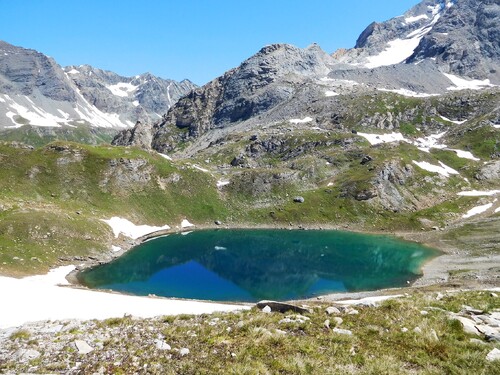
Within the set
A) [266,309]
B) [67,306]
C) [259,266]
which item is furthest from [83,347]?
[259,266]

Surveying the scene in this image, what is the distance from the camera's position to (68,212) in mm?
88562

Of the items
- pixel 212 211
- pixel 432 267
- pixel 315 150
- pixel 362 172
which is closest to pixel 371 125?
pixel 315 150

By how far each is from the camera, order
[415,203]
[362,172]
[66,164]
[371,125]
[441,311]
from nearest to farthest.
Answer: [441,311]
[66,164]
[415,203]
[362,172]
[371,125]

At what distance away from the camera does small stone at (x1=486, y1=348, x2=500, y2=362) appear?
42.4 feet

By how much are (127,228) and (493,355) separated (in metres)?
95.0

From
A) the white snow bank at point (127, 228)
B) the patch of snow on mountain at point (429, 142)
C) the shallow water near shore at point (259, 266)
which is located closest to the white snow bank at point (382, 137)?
the patch of snow on mountain at point (429, 142)

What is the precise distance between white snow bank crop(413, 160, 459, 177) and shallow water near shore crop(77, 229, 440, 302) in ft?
185

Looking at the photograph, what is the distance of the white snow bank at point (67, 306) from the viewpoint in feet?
106

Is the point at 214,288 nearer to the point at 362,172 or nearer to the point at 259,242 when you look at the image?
the point at 259,242

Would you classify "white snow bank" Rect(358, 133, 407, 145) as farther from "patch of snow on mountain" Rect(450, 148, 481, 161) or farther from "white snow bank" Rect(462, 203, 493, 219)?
"white snow bank" Rect(462, 203, 493, 219)

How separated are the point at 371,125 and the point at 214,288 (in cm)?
15754

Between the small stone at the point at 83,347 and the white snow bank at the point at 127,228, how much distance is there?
7881cm

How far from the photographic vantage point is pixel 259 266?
80.5 metres

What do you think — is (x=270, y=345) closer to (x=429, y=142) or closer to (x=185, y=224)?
(x=185, y=224)
